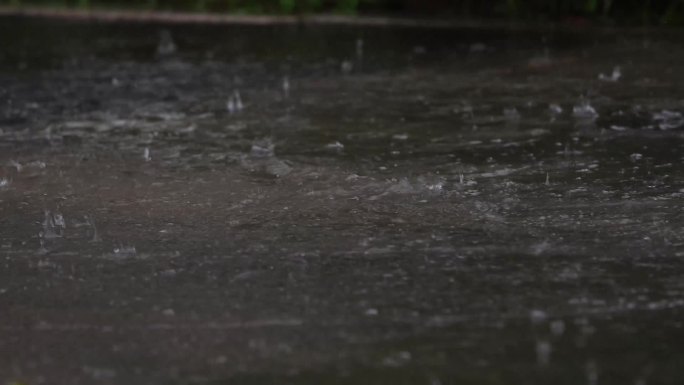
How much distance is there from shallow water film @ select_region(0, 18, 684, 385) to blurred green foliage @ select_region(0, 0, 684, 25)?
1595mm

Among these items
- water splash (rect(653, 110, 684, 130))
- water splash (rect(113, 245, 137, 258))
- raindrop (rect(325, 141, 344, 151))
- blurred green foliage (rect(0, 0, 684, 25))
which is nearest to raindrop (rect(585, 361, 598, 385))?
water splash (rect(113, 245, 137, 258))

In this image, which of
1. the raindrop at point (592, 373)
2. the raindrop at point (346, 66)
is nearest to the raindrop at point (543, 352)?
the raindrop at point (592, 373)

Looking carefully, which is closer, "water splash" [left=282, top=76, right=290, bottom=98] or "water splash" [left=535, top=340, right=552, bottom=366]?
"water splash" [left=535, top=340, right=552, bottom=366]

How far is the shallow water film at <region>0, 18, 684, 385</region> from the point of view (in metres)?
2.97

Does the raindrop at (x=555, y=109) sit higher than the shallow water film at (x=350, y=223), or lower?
higher

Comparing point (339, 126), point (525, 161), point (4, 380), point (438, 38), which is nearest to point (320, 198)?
point (525, 161)

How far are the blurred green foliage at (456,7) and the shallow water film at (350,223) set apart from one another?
1595 mm

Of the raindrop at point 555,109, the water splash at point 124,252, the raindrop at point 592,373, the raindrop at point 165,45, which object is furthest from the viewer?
the raindrop at point 165,45

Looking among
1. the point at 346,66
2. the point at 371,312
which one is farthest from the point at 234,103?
the point at 371,312

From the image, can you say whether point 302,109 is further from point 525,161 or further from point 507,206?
point 507,206

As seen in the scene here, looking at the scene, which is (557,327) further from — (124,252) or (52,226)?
(52,226)

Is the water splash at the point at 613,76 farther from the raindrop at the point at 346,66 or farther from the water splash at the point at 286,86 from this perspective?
the water splash at the point at 286,86

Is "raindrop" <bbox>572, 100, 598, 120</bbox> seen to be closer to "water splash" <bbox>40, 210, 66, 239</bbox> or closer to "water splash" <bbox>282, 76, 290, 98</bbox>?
"water splash" <bbox>282, 76, 290, 98</bbox>

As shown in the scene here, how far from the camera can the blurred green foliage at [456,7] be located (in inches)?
363
